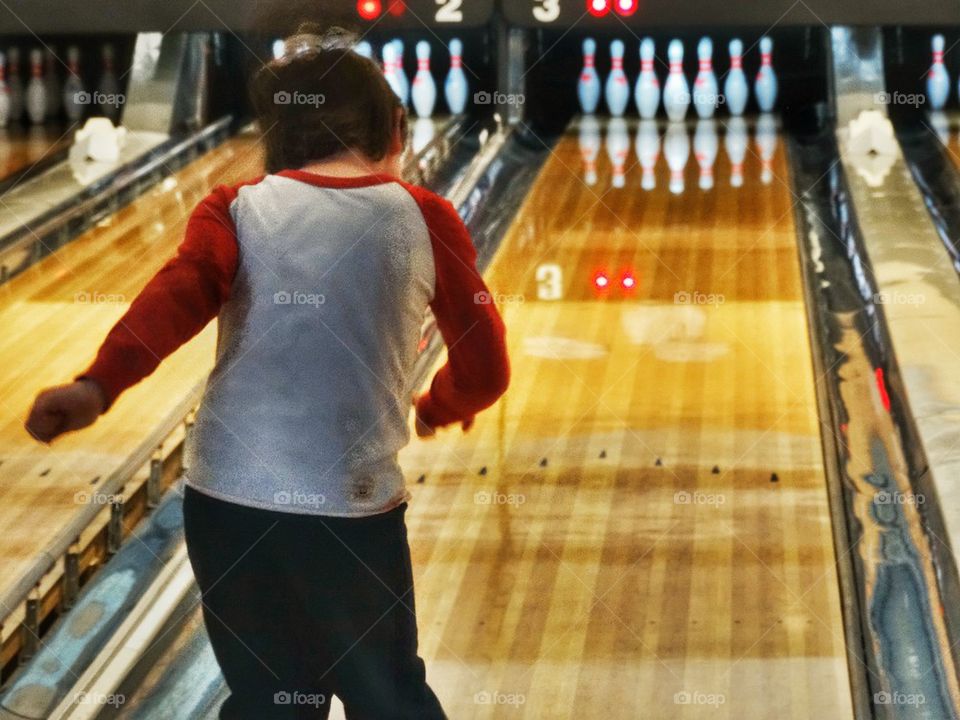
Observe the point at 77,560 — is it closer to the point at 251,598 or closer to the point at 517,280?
the point at 251,598

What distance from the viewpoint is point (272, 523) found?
4.40 feet

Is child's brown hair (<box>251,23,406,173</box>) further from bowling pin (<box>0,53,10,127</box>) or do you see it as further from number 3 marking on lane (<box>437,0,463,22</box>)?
bowling pin (<box>0,53,10,127</box>)

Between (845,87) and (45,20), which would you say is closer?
(45,20)

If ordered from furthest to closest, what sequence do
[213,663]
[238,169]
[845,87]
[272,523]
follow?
[845,87], [238,169], [213,663], [272,523]

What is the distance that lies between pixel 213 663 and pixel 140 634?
0.15 metres

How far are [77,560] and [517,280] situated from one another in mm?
Result: 1807

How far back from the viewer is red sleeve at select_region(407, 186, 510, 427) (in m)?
1.40

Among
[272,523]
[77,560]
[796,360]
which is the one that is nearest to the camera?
[272,523]

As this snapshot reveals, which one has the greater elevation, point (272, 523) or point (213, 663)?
point (272, 523)

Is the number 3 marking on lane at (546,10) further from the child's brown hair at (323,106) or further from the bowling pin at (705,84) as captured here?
the child's brown hair at (323,106)

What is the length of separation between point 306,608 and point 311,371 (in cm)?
24

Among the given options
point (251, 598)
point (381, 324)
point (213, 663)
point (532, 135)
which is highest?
point (381, 324)

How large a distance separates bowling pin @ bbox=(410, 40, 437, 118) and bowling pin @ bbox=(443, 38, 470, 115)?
0.07 metres

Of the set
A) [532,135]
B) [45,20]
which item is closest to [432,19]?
[532,135]
